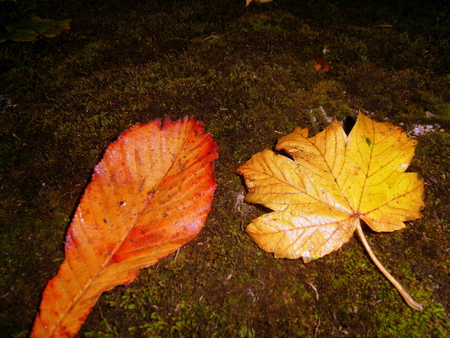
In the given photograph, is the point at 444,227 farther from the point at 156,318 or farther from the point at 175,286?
the point at 156,318

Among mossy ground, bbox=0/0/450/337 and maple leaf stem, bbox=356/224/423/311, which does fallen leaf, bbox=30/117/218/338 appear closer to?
mossy ground, bbox=0/0/450/337

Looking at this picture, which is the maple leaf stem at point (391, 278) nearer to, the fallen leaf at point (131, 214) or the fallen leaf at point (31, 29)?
the fallen leaf at point (131, 214)

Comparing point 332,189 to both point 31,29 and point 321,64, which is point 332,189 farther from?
point 31,29

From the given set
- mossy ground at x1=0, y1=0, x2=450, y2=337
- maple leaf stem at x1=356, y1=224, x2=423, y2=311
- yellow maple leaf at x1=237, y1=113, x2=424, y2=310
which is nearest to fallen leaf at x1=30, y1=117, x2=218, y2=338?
mossy ground at x1=0, y1=0, x2=450, y2=337

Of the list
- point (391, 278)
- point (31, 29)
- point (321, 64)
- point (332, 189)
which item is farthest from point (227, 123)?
point (31, 29)

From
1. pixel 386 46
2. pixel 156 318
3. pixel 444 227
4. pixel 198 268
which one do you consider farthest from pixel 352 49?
pixel 156 318

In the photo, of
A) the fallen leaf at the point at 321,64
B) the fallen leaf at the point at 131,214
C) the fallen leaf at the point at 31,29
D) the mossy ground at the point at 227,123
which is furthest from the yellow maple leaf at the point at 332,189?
the fallen leaf at the point at 31,29
